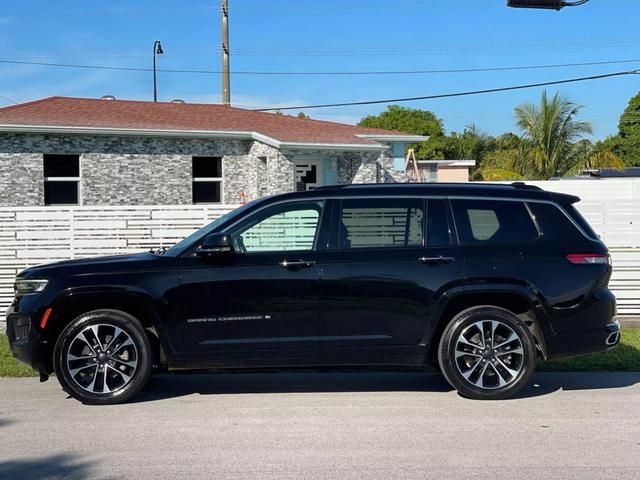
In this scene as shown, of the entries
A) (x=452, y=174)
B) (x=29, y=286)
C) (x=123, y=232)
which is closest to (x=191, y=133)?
(x=123, y=232)

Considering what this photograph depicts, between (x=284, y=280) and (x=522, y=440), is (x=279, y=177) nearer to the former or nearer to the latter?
(x=284, y=280)

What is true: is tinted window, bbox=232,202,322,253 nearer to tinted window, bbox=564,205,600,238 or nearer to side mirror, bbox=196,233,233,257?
side mirror, bbox=196,233,233,257

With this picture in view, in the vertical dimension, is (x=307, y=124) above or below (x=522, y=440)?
above

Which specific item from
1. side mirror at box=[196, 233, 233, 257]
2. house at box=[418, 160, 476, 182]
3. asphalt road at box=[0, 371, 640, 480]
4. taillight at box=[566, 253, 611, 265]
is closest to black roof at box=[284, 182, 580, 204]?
taillight at box=[566, 253, 611, 265]

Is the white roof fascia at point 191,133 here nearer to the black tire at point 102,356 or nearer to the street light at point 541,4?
the street light at point 541,4

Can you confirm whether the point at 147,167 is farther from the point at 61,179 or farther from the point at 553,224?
the point at 553,224

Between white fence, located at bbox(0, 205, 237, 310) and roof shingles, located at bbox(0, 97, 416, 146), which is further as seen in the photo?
roof shingles, located at bbox(0, 97, 416, 146)

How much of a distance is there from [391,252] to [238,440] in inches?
84.1

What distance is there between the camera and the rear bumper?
6.75 meters

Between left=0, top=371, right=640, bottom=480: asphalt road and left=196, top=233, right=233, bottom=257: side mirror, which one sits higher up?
left=196, top=233, right=233, bottom=257: side mirror

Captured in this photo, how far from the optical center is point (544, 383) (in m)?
7.55

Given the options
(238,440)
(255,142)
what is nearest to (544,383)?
(238,440)

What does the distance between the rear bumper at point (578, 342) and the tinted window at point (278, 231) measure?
90.5 inches

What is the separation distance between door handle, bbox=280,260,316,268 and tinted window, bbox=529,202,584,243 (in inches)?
81.2
